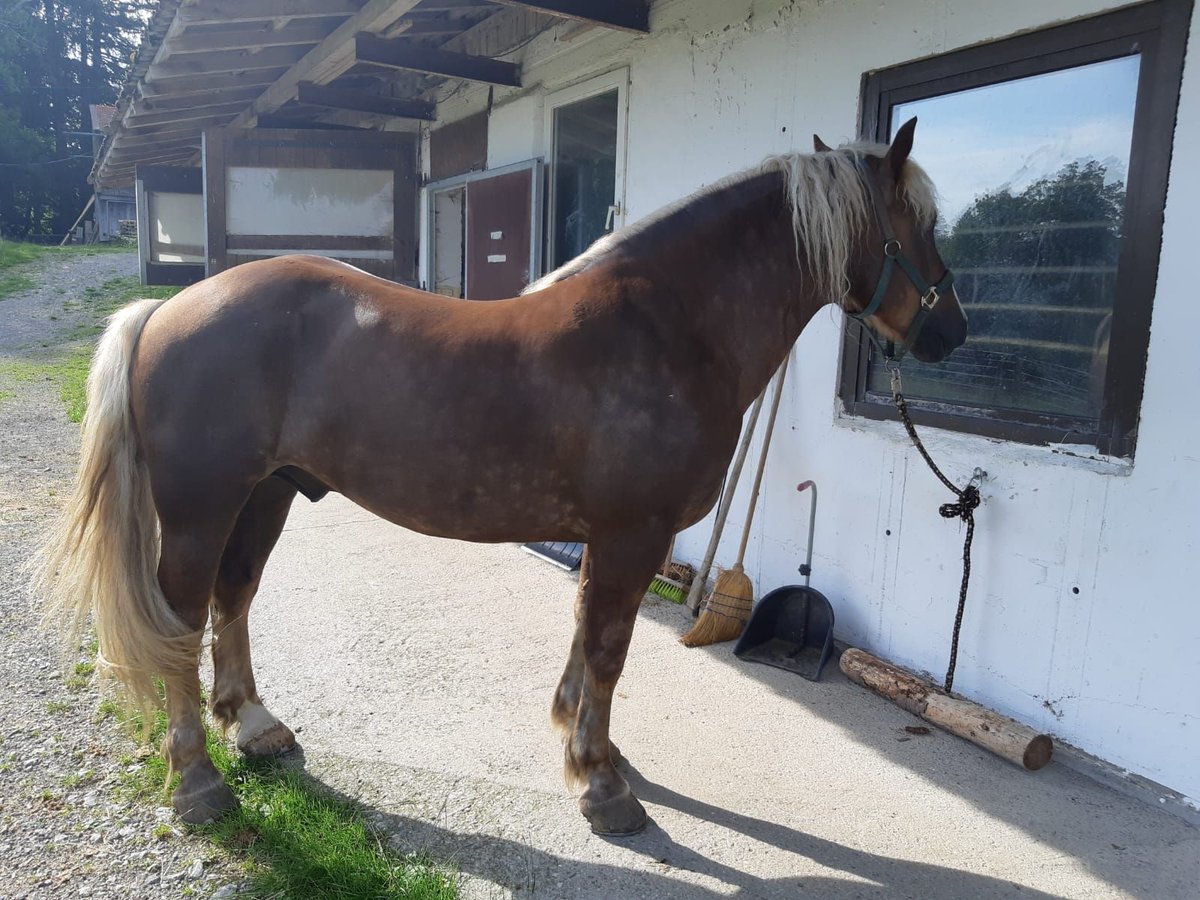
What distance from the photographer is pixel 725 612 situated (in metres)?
3.54

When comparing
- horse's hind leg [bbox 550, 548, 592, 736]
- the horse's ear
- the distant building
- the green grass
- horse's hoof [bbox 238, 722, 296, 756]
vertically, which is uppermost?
the distant building

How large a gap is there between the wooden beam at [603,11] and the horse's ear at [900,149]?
2194mm

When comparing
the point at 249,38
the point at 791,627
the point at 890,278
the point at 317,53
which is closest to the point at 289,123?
the point at 317,53

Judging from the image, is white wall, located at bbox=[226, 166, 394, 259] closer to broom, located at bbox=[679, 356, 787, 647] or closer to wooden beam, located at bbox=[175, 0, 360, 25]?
wooden beam, located at bbox=[175, 0, 360, 25]

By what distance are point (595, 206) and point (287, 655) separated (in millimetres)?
3225

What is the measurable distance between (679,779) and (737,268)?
1612 millimetres

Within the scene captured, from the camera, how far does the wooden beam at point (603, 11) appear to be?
3.67 metres

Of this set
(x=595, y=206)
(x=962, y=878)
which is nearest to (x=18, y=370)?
(x=595, y=206)

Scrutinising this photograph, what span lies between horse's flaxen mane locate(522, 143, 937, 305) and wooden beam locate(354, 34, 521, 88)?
323cm

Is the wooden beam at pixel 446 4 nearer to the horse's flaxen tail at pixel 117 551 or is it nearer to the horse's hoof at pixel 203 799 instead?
the horse's flaxen tail at pixel 117 551

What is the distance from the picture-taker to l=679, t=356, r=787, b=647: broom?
3518 mm

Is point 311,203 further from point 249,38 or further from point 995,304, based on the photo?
point 995,304

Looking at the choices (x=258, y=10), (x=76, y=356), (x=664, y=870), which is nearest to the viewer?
(x=664, y=870)

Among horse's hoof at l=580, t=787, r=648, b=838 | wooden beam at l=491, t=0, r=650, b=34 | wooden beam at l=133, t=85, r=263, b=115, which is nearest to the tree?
wooden beam at l=133, t=85, r=263, b=115
